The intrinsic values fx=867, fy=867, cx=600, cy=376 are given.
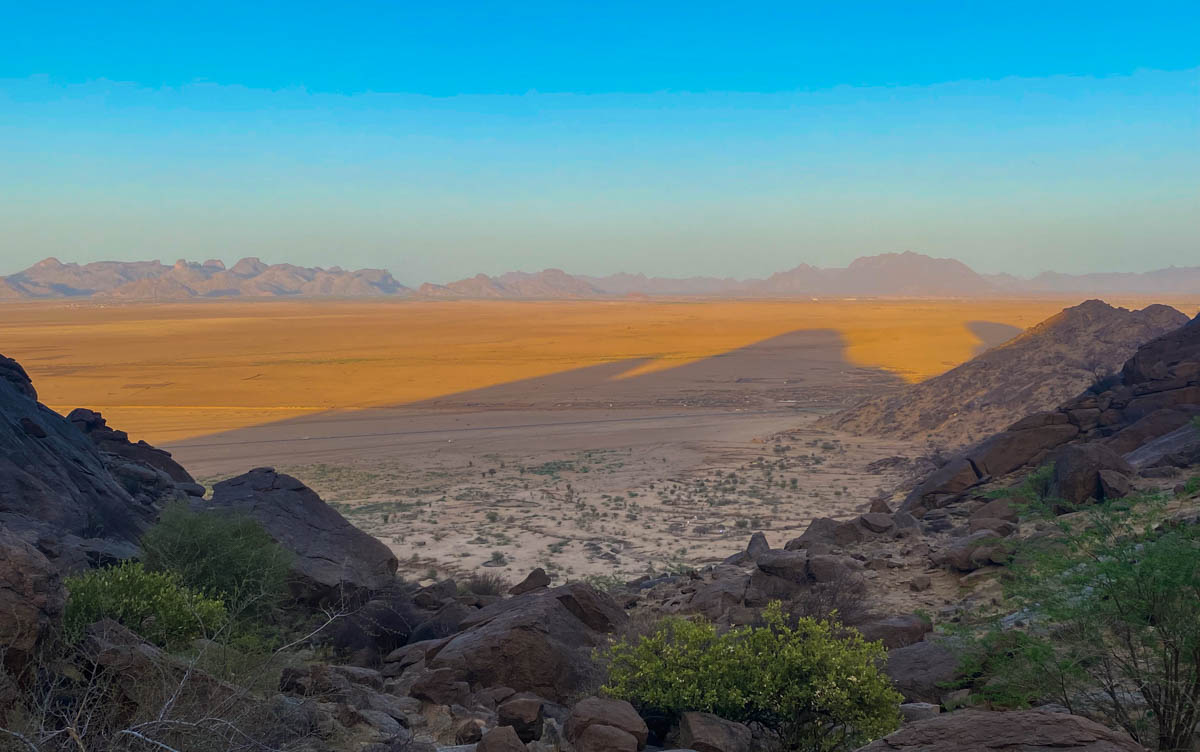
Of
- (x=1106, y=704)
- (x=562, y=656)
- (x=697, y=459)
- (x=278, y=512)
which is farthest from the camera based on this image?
(x=697, y=459)

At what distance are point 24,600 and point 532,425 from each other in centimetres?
3254

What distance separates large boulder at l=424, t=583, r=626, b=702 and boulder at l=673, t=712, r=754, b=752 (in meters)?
2.64

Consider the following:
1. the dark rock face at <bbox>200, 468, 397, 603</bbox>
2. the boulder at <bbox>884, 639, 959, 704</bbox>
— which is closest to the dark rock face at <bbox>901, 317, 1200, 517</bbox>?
the boulder at <bbox>884, 639, 959, 704</bbox>

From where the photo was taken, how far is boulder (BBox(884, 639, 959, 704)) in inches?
333

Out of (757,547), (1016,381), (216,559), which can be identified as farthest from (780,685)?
(1016,381)

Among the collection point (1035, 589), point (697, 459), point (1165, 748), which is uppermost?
point (1035, 589)

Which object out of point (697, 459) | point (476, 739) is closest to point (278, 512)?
point (476, 739)

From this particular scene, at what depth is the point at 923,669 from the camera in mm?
8836

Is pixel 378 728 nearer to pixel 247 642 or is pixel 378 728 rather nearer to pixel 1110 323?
pixel 247 642

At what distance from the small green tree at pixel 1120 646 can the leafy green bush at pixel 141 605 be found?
700 centimetres

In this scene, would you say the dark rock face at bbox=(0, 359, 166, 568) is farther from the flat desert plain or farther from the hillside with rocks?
the flat desert plain

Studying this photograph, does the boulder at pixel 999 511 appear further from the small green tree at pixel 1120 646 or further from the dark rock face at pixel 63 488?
the dark rock face at pixel 63 488

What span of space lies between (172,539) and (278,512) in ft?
11.5

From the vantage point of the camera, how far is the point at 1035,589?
7.74m
